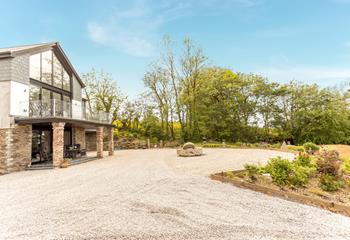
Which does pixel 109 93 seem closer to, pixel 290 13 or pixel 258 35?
pixel 258 35

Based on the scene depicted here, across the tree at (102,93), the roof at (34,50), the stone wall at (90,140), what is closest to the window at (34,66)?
the roof at (34,50)

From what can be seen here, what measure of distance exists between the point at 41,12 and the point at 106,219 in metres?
16.2

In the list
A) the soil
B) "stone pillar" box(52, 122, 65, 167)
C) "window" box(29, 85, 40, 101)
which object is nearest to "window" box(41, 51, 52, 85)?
"window" box(29, 85, 40, 101)

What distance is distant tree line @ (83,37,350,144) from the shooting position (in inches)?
870

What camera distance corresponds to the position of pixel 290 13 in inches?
468

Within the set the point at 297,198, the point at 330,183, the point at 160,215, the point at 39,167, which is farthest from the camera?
the point at 39,167

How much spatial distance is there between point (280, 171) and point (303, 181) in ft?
2.02

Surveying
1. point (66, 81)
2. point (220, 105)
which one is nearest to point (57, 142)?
point (66, 81)

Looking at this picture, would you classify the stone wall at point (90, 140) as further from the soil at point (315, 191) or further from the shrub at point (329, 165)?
the shrub at point (329, 165)

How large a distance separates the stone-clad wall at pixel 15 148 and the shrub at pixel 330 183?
43.0ft

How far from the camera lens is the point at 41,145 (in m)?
12.9

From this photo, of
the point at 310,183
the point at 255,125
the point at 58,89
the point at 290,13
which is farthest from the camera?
the point at 255,125

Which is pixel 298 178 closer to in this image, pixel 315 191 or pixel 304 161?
pixel 315 191

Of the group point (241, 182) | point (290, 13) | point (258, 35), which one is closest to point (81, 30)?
point (258, 35)
